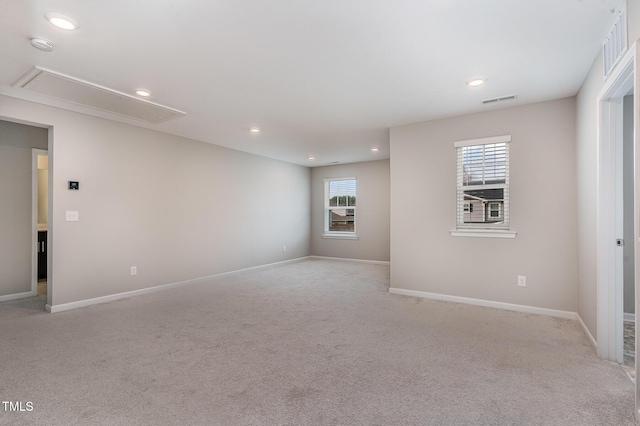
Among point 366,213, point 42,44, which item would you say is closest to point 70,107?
point 42,44

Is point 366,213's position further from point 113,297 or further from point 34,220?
point 34,220

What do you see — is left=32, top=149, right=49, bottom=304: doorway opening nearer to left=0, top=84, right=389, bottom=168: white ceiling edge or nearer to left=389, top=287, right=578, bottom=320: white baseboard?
left=0, top=84, right=389, bottom=168: white ceiling edge

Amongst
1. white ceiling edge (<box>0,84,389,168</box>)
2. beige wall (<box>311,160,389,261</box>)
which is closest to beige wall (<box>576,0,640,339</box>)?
beige wall (<box>311,160,389,261</box>)

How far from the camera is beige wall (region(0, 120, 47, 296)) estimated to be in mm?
4523

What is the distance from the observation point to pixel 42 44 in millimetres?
2561

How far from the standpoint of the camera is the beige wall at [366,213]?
7609mm

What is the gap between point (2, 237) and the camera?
452cm

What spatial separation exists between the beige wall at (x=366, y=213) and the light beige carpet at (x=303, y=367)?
3.59 metres

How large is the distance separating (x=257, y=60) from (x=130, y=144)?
2983 millimetres

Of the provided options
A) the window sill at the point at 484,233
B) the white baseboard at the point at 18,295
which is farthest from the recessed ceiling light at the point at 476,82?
the white baseboard at the point at 18,295

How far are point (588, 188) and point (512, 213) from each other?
3.18 feet

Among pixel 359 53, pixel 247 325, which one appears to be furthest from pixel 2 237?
pixel 359 53

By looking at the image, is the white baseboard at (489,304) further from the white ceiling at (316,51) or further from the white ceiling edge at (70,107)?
the white ceiling edge at (70,107)

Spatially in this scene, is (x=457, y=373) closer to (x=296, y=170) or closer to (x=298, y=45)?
(x=298, y=45)
